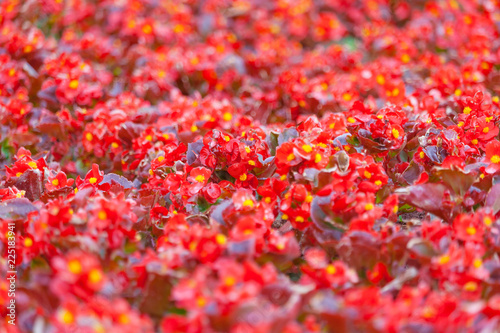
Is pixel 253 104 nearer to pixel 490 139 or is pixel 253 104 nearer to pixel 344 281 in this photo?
pixel 490 139

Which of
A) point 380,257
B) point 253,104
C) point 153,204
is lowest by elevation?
point 253,104

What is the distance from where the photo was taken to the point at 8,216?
181 cm

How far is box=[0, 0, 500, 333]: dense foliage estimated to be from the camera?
1.33 meters

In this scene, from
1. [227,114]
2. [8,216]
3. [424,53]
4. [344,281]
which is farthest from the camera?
[424,53]

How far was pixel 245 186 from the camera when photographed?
84.2 inches

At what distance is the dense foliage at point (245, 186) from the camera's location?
133 cm

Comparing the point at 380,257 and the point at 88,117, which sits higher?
the point at 380,257

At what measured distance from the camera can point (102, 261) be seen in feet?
5.01

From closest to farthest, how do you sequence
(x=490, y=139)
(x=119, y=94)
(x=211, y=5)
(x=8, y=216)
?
(x=8, y=216) < (x=490, y=139) < (x=119, y=94) < (x=211, y=5)

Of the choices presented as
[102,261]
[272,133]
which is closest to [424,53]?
[272,133]

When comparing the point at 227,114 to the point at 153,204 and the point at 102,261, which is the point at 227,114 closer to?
the point at 153,204

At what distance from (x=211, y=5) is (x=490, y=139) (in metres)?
3.14

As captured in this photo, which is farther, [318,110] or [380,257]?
[318,110]

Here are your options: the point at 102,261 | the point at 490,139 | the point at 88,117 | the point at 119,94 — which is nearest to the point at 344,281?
the point at 102,261
